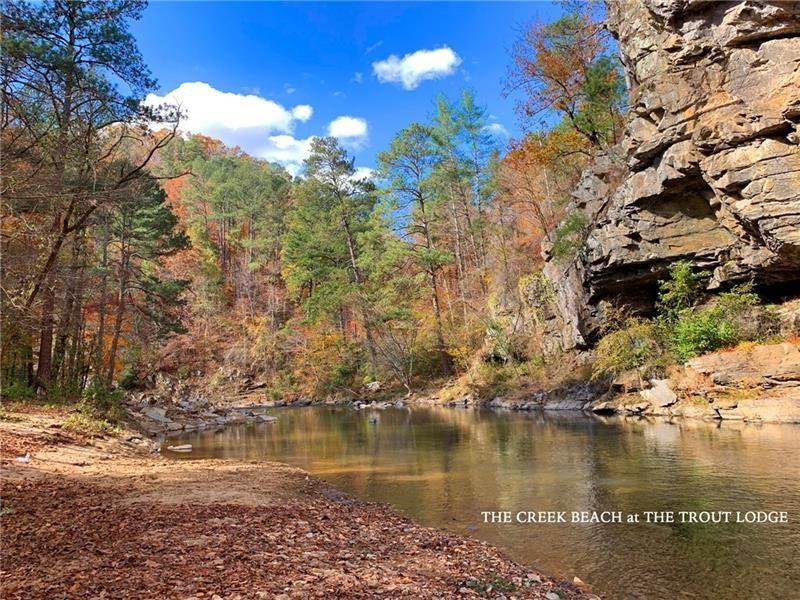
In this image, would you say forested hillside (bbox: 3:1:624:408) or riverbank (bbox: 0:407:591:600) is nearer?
riverbank (bbox: 0:407:591:600)

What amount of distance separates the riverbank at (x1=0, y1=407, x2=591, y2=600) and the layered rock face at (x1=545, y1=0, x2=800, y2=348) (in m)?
15.4

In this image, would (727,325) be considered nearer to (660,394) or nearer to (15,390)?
(660,394)

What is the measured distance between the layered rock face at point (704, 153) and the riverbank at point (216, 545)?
50.4 ft

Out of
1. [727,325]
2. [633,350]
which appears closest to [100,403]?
[633,350]

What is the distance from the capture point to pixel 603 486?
344 inches

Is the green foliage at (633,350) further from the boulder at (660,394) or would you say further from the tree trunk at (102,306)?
the tree trunk at (102,306)

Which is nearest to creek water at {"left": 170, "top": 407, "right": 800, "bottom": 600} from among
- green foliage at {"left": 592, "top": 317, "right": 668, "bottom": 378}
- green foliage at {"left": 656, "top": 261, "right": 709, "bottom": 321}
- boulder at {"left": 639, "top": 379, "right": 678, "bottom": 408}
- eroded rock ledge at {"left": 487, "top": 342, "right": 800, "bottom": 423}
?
eroded rock ledge at {"left": 487, "top": 342, "right": 800, "bottom": 423}

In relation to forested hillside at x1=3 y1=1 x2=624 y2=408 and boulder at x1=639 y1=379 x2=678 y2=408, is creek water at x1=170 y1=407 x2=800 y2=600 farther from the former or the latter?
forested hillside at x1=3 y1=1 x2=624 y2=408

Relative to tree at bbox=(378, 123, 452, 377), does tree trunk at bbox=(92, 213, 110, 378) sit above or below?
below

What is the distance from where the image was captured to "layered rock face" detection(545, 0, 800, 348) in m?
15.0

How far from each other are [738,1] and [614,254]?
8.97m

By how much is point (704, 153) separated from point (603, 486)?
13089 mm

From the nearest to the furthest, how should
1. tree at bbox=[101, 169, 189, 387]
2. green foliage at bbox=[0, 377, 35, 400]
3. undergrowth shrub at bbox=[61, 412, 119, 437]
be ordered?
undergrowth shrub at bbox=[61, 412, 119, 437] → green foliage at bbox=[0, 377, 35, 400] → tree at bbox=[101, 169, 189, 387]

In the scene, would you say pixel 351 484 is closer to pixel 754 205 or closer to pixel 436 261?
pixel 754 205
